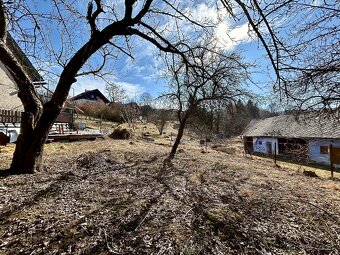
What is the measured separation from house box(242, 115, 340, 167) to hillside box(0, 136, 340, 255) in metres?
10.4

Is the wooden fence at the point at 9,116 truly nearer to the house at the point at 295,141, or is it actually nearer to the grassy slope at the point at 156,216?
the grassy slope at the point at 156,216

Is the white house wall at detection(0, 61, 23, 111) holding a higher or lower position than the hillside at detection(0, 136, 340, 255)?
higher

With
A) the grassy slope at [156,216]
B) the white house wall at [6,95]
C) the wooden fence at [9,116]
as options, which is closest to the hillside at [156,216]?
the grassy slope at [156,216]

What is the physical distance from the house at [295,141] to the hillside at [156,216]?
1041 centimetres

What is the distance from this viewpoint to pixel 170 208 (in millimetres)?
3471

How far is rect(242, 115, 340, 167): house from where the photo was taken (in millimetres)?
18362

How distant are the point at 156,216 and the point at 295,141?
2440 cm

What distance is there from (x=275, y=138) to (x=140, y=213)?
88.0 ft

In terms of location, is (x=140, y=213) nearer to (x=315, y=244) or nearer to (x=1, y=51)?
(x=315, y=244)

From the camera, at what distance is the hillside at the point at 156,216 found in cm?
249

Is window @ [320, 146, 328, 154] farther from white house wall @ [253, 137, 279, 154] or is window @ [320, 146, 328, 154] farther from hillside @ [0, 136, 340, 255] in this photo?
hillside @ [0, 136, 340, 255]

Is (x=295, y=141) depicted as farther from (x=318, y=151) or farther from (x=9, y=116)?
(x=9, y=116)

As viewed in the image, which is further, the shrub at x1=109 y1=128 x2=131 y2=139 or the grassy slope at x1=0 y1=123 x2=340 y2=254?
the shrub at x1=109 y1=128 x2=131 y2=139

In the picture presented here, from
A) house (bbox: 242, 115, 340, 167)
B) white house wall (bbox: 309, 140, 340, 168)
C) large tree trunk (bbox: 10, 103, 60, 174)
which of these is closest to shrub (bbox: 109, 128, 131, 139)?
house (bbox: 242, 115, 340, 167)
